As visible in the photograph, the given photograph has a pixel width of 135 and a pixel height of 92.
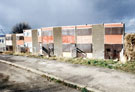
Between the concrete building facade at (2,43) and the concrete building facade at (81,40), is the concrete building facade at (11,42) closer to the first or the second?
the concrete building facade at (2,43)

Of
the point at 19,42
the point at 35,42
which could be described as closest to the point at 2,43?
the point at 19,42

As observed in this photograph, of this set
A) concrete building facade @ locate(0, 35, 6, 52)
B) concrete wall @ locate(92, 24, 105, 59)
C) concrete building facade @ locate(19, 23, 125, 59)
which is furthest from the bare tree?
concrete wall @ locate(92, 24, 105, 59)

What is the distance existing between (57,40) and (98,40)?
7813mm

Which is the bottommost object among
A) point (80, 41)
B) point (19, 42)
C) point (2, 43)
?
point (80, 41)

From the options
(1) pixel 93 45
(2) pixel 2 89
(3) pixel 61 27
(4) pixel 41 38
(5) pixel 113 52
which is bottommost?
(2) pixel 2 89

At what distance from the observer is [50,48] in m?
20.6

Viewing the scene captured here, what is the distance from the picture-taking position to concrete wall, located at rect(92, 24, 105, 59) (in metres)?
16.0

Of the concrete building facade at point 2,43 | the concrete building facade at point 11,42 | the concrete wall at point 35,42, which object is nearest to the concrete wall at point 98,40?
the concrete wall at point 35,42

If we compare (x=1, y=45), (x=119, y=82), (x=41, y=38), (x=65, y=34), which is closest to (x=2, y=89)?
(x=119, y=82)

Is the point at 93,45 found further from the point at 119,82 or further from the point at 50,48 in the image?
the point at 119,82

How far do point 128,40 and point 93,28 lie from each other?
19.2 ft

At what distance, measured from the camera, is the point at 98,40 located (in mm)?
16297

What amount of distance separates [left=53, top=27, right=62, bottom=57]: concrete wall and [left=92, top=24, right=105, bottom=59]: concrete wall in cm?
634

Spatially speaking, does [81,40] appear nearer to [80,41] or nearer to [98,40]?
[80,41]
